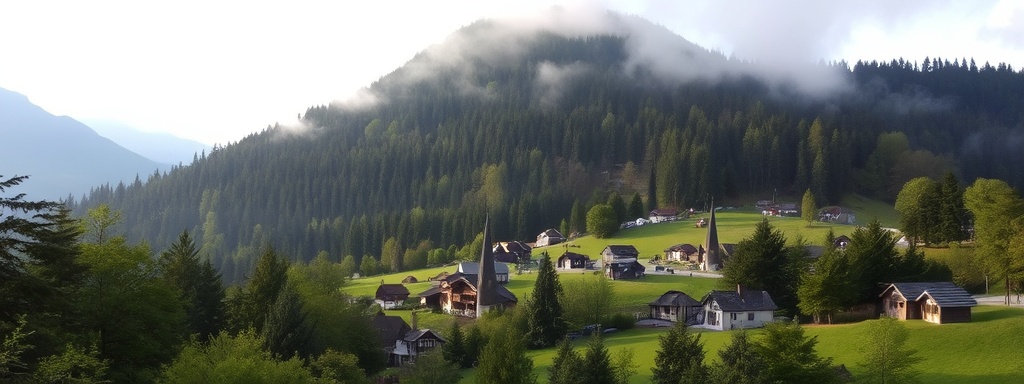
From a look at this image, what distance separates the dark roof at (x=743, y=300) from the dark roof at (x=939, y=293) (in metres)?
7.77

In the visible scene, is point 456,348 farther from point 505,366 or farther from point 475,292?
point 475,292

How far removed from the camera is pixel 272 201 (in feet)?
566

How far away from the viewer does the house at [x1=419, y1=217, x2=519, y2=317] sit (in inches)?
2665

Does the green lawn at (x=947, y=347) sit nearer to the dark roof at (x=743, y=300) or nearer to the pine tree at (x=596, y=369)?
the dark roof at (x=743, y=300)

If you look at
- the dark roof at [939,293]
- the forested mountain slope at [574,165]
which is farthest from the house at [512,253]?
the dark roof at [939,293]

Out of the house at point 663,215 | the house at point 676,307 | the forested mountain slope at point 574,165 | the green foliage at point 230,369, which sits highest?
the forested mountain slope at point 574,165

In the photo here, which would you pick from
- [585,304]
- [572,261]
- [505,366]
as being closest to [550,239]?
[572,261]

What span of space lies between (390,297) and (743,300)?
36024mm

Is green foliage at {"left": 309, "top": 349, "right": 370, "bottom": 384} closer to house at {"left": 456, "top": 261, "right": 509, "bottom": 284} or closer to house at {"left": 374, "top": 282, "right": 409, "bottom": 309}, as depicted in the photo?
house at {"left": 374, "top": 282, "right": 409, "bottom": 309}

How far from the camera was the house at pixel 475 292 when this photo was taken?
67688mm

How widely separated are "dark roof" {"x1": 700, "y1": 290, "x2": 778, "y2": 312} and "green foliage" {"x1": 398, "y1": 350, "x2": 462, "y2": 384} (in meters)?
19.1

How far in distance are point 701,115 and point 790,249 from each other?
101954 millimetres

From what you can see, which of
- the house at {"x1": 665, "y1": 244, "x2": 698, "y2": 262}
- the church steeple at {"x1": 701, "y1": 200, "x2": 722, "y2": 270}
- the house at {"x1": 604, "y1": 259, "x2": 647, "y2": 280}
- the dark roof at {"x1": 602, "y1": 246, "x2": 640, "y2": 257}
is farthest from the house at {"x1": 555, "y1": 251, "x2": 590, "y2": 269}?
the church steeple at {"x1": 701, "y1": 200, "x2": 722, "y2": 270}

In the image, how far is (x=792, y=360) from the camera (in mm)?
34656
